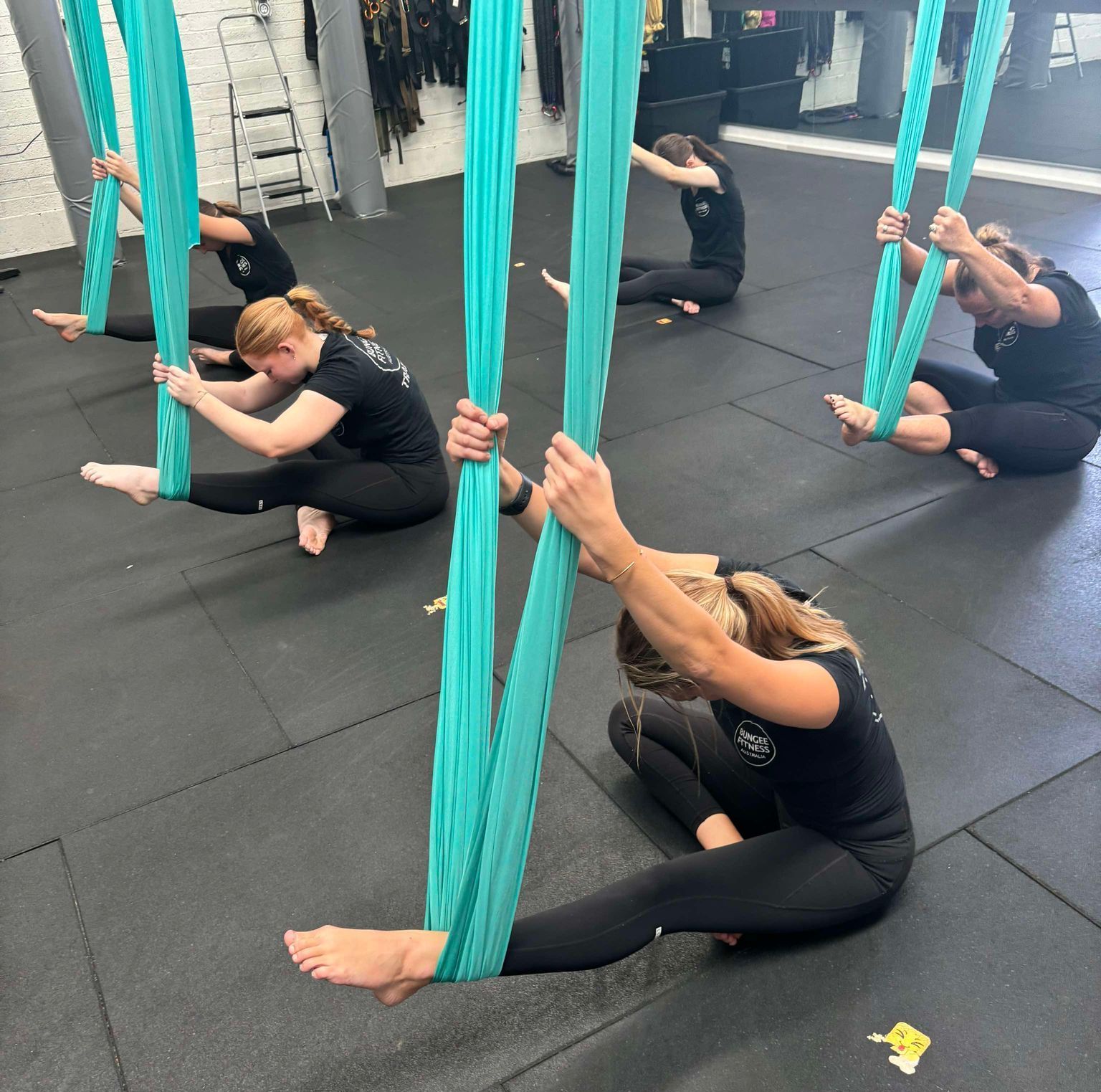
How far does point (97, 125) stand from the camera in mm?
3424

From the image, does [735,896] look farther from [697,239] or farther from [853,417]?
[697,239]

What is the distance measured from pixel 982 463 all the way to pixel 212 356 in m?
3.07

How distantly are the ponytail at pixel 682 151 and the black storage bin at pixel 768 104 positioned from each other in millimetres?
3511

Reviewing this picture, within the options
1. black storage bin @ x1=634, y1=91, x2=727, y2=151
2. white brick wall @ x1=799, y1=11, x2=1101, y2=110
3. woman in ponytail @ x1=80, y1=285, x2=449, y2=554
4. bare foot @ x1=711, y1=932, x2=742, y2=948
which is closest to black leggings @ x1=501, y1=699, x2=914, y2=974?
bare foot @ x1=711, y1=932, x2=742, y2=948

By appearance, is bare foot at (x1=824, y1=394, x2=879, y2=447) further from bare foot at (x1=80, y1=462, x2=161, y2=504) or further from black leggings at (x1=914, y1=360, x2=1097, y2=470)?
bare foot at (x1=80, y1=462, x2=161, y2=504)

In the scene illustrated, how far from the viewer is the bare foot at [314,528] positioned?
2984mm

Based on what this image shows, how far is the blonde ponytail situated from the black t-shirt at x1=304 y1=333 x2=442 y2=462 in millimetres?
1495

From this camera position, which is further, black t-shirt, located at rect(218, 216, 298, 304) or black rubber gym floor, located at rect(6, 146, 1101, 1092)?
black t-shirt, located at rect(218, 216, 298, 304)

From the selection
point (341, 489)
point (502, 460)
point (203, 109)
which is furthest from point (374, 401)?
point (203, 109)

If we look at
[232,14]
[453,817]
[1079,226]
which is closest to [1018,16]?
[1079,226]

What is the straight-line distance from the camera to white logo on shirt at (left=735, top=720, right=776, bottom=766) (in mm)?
1549

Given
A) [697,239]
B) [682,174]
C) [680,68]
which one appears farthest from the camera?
[680,68]

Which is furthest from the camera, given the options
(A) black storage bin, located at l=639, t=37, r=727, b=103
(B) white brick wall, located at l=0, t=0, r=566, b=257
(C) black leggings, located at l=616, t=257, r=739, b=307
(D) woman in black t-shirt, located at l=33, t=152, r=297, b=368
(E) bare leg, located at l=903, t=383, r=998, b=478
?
(A) black storage bin, located at l=639, t=37, r=727, b=103

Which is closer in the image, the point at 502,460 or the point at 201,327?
the point at 502,460
